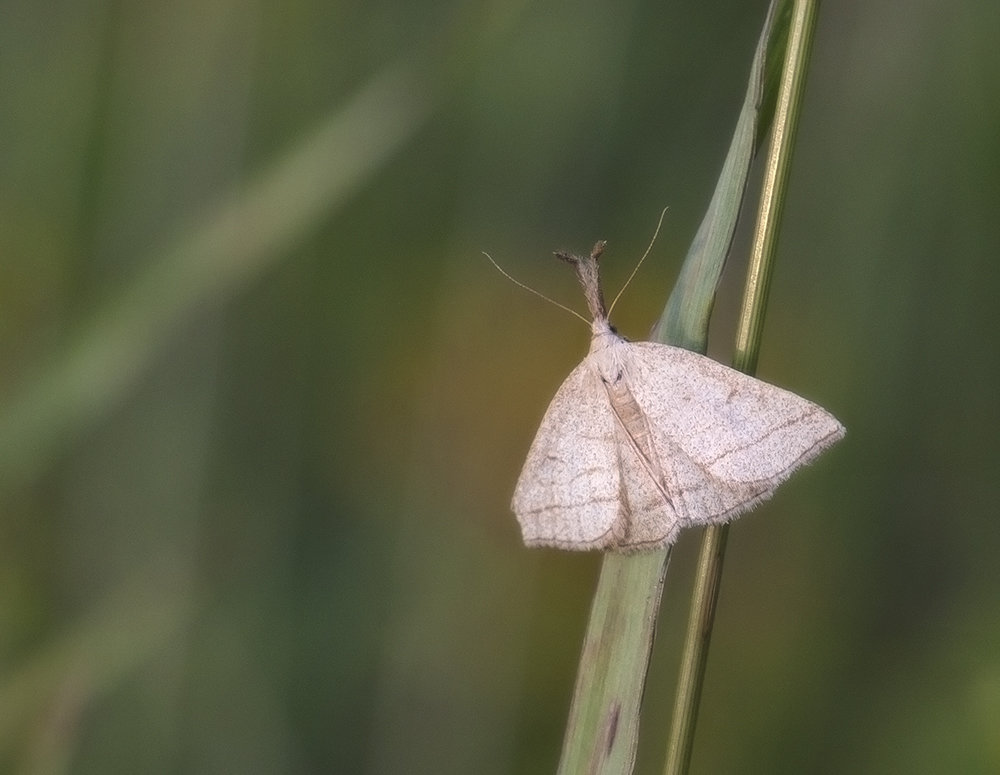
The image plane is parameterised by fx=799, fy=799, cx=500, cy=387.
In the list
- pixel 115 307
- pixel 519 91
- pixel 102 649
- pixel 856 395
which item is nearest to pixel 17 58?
pixel 115 307

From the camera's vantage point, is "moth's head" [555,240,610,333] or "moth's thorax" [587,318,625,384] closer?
"moth's head" [555,240,610,333]

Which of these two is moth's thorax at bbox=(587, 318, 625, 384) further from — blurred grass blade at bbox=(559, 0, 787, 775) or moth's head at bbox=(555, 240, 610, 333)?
blurred grass blade at bbox=(559, 0, 787, 775)

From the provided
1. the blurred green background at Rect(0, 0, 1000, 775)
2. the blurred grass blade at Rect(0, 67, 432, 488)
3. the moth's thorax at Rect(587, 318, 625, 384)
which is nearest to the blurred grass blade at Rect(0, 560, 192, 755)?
the blurred green background at Rect(0, 0, 1000, 775)

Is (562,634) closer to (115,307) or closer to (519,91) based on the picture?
(115,307)

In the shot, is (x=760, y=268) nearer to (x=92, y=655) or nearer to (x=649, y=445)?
(x=649, y=445)

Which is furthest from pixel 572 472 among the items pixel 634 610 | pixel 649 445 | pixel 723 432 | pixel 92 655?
pixel 92 655

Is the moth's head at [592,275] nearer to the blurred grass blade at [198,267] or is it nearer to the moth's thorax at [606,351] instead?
the moth's thorax at [606,351]

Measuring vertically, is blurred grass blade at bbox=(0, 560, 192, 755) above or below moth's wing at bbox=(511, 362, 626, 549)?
below
